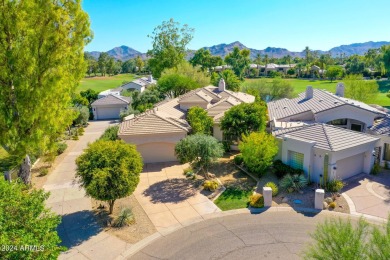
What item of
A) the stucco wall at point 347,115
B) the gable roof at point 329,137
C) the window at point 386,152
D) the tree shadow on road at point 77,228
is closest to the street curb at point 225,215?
the tree shadow on road at point 77,228

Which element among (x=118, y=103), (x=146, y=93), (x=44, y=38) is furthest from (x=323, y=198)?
(x=118, y=103)

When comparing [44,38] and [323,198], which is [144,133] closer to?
[44,38]

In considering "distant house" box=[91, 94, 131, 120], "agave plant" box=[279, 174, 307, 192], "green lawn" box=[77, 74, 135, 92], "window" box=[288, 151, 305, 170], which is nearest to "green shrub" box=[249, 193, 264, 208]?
"agave plant" box=[279, 174, 307, 192]

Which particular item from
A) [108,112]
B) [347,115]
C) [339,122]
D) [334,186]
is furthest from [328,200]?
[108,112]

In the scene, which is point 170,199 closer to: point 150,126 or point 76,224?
point 76,224

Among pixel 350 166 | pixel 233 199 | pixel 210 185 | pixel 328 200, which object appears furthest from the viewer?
pixel 350 166
